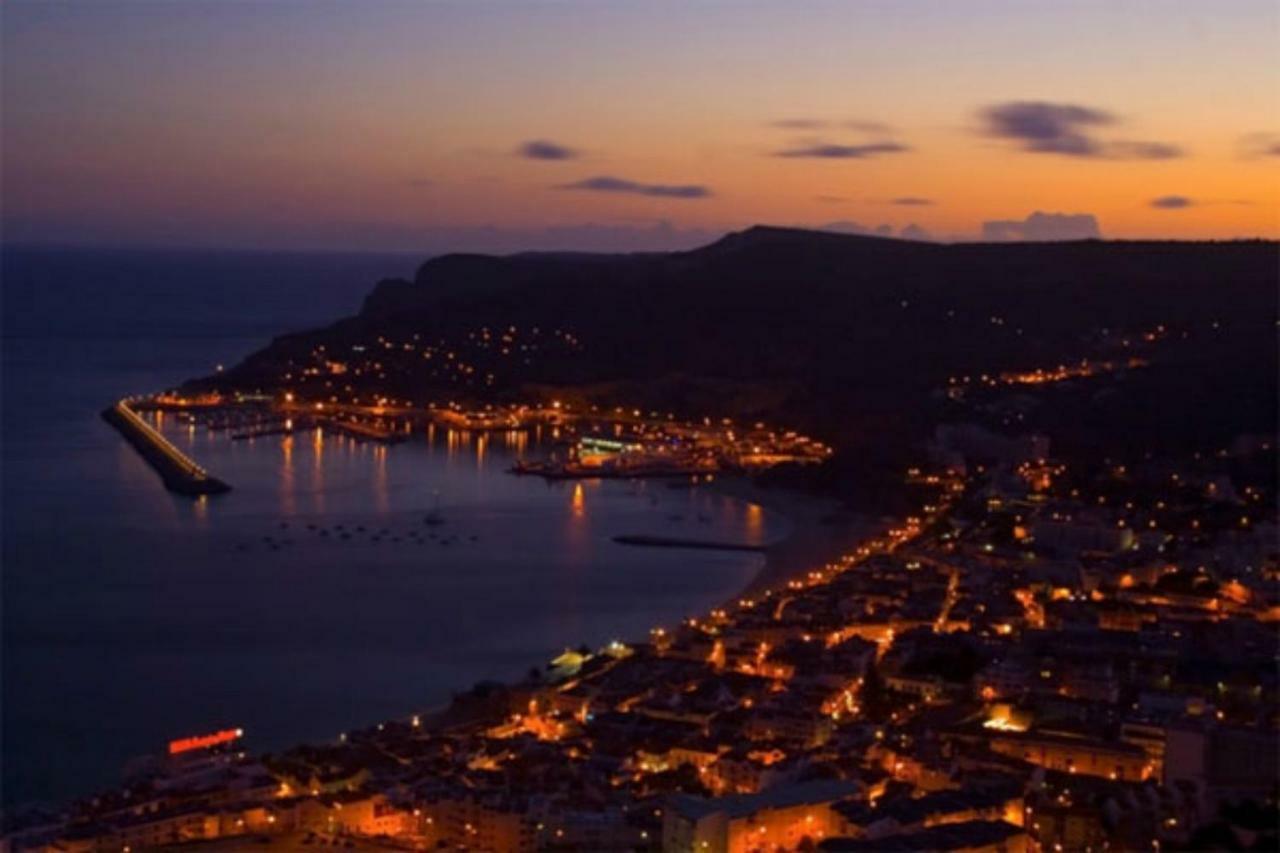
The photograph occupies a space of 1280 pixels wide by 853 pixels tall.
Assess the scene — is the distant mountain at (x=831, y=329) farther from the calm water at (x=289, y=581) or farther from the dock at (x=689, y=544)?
the dock at (x=689, y=544)

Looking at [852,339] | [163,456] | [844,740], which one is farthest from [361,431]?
[844,740]

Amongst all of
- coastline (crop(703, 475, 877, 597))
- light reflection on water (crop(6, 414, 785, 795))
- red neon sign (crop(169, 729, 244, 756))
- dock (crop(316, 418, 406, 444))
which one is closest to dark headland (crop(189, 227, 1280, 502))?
coastline (crop(703, 475, 877, 597))

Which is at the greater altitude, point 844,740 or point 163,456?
point 163,456

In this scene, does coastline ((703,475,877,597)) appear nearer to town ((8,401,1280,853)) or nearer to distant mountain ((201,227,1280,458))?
town ((8,401,1280,853))

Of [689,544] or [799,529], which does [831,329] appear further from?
[689,544]

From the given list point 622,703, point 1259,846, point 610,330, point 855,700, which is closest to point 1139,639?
point 855,700

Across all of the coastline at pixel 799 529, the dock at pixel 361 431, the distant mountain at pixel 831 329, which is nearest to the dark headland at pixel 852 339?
the distant mountain at pixel 831 329
